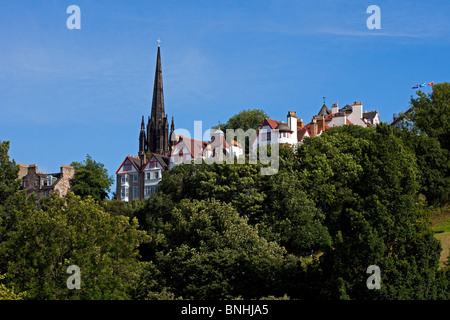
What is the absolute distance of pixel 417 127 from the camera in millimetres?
82312

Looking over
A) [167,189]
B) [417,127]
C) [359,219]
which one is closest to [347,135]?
[417,127]

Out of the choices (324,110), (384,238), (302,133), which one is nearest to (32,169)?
(302,133)

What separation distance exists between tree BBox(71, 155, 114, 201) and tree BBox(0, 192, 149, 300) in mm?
47346

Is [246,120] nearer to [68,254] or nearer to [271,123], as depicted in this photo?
[271,123]

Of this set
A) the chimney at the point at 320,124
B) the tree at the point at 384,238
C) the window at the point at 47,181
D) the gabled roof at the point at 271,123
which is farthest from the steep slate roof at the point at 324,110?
the tree at the point at 384,238

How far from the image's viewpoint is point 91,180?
101250mm

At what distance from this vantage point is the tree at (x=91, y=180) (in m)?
99.8

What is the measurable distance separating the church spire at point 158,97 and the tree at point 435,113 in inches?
3244

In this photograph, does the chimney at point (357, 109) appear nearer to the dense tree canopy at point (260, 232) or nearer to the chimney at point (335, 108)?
the chimney at point (335, 108)

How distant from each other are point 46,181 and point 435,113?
57.3 m

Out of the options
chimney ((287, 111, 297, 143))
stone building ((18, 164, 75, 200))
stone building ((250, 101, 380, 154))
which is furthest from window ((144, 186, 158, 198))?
chimney ((287, 111, 297, 143))

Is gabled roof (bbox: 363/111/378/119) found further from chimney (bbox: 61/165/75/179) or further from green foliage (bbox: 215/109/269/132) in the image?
chimney (bbox: 61/165/75/179)
